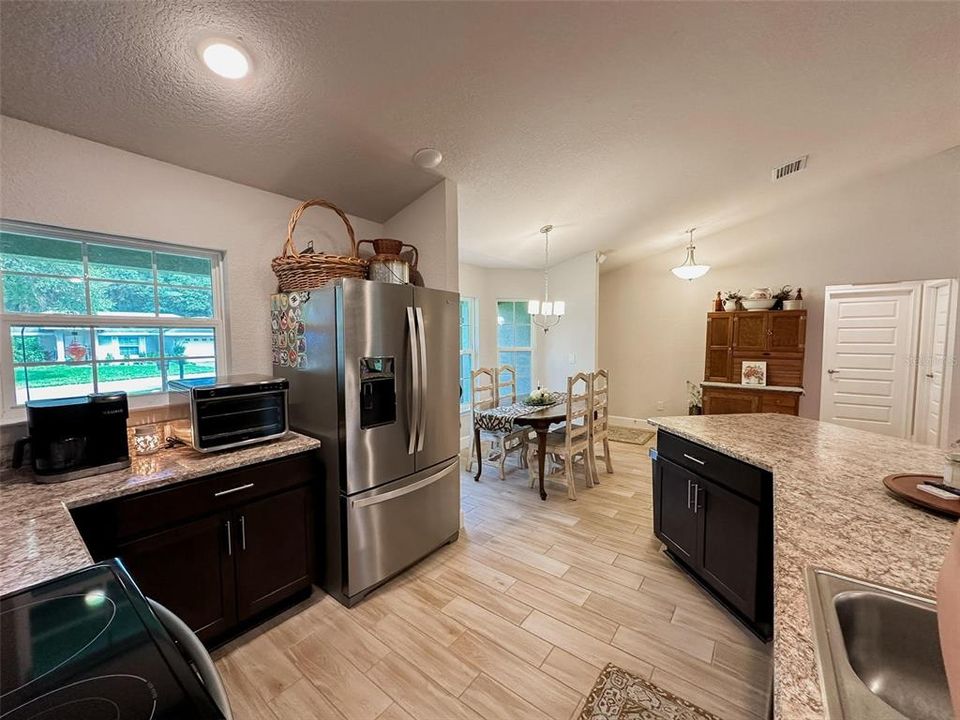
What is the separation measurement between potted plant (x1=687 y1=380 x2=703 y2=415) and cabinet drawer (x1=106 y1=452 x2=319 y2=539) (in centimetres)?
488

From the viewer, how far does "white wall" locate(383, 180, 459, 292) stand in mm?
2517

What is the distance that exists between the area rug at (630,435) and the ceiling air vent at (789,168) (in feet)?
10.7

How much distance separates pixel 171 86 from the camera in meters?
1.49

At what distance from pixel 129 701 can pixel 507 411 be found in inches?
119

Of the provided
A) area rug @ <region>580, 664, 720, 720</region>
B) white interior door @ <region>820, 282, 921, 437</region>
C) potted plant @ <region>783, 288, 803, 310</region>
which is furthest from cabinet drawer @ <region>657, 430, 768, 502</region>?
white interior door @ <region>820, 282, 921, 437</region>

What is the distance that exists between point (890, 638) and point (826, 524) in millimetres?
354

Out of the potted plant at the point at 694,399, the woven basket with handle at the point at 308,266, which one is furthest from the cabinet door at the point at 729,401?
the woven basket with handle at the point at 308,266

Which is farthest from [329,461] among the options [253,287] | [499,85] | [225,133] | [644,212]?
[644,212]

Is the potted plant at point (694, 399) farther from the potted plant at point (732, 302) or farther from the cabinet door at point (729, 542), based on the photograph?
the cabinet door at point (729, 542)

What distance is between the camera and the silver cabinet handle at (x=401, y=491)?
2.00m

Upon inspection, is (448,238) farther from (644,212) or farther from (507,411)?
(644,212)

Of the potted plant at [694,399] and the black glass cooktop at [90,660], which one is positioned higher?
the black glass cooktop at [90,660]

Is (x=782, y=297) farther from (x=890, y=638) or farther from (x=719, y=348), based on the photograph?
(x=890, y=638)

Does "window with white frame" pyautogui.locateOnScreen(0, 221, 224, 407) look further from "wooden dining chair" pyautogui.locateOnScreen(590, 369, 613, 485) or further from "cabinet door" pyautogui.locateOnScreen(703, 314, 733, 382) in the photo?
"cabinet door" pyautogui.locateOnScreen(703, 314, 733, 382)
